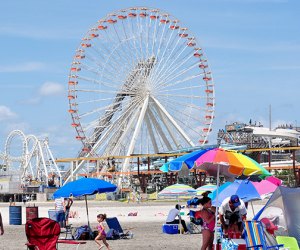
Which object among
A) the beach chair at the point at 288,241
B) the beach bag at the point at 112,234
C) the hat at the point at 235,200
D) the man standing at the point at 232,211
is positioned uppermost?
the hat at the point at 235,200

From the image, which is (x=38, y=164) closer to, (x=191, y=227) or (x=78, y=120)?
(x=78, y=120)

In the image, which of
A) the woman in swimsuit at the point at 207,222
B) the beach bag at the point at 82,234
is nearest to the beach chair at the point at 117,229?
the beach bag at the point at 82,234

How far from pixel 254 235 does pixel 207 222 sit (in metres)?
1.28

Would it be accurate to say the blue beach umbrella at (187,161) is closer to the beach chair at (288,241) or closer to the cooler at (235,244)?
the cooler at (235,244)

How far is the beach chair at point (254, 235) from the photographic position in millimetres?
13102

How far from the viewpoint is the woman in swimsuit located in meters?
14.2

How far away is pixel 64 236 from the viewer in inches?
885

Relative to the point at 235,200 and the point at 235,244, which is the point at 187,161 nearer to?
the point at 235,200

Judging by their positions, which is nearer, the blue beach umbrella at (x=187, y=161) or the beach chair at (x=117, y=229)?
the blue beach umbrella at (x=187, y=161)

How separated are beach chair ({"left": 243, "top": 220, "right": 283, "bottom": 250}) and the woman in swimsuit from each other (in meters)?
1.14

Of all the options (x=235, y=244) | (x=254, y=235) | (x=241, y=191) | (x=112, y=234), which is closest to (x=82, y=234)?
(x=112, y=234)

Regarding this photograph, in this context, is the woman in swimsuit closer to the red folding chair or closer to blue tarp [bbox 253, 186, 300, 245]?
blue tarp [bbox 253, 186, 300, 245]

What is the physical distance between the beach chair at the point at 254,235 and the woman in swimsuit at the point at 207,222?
1.14 m

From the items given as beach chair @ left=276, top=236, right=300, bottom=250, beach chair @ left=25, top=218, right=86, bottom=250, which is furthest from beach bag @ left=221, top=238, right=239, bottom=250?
beach chair @ left=25, top=218, right=86, bottom=250
